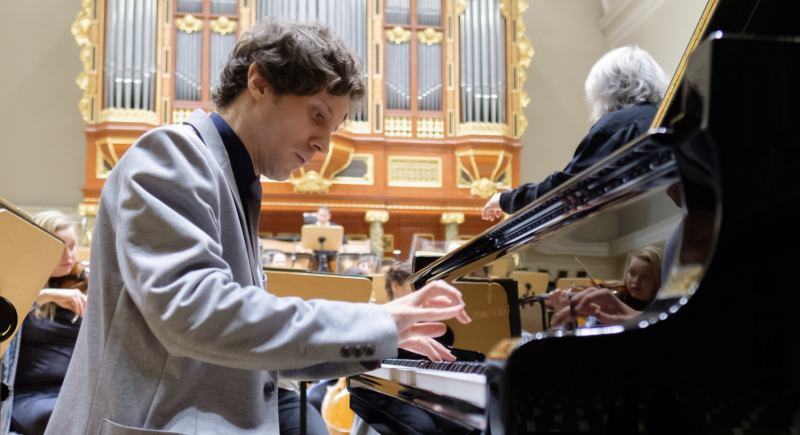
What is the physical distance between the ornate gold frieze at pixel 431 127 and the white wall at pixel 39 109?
163 inches

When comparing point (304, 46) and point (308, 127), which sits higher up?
point (304, 46)

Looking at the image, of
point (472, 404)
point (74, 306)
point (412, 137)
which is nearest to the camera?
point (472, 404)

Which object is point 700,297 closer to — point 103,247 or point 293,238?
point 103,247

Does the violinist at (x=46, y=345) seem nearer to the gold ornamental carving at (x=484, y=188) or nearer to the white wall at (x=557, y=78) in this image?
the gold ornamental carving at (x=484, y=188)

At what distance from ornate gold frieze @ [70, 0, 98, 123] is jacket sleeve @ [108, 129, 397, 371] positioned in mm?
6931

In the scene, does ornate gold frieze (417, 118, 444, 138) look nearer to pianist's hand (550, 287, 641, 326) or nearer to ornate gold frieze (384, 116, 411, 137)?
ornate gold frieze (384, 116, 411, 137)

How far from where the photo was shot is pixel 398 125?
740 centimetres

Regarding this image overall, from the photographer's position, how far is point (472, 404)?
92 centimetres

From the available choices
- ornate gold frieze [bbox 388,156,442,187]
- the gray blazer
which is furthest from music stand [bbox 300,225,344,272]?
the gray blazer

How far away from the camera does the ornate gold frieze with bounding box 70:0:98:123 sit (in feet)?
23.1

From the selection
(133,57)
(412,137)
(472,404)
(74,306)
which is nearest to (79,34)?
(133,57)

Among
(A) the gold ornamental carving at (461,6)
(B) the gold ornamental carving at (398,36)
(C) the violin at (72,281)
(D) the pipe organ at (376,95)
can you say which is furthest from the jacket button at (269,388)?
(A) the gold ornamental carving at (461,6)

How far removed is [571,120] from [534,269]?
25.0 feet

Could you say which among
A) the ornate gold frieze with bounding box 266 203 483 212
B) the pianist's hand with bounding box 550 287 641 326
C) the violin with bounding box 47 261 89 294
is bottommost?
the violin with bounding box 47 261 89 294
